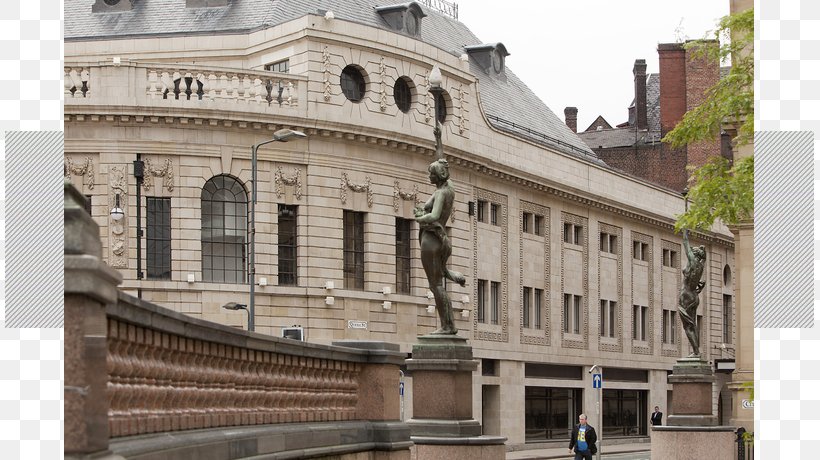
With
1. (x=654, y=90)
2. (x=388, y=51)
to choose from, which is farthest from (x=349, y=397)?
(x=654, y=90)

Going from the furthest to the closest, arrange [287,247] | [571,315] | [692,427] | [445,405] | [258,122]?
[571,315], [287,247], [258,122], [692,427], [445,405]

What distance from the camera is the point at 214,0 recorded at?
5559 cm

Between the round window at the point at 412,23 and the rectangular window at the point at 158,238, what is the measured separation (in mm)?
14261

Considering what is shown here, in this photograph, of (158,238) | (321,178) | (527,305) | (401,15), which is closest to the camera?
(158,238)

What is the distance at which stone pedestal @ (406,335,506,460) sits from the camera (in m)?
20.6

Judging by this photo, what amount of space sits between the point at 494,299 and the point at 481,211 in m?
3.77

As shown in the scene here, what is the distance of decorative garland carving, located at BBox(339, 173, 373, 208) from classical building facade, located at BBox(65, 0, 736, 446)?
7 centimetres

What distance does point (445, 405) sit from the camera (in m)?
21.1

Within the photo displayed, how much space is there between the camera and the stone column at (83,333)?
8328mm

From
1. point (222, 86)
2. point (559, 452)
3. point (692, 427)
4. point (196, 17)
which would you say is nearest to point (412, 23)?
point (196, 17)

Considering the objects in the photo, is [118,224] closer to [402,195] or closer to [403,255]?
[402,195]

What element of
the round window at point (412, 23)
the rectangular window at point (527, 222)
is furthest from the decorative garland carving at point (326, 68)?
the rectangular window at point (527, 222)

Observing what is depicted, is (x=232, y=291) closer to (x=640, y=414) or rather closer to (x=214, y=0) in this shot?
(x=214, y=0)

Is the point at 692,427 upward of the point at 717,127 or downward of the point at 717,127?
downward
